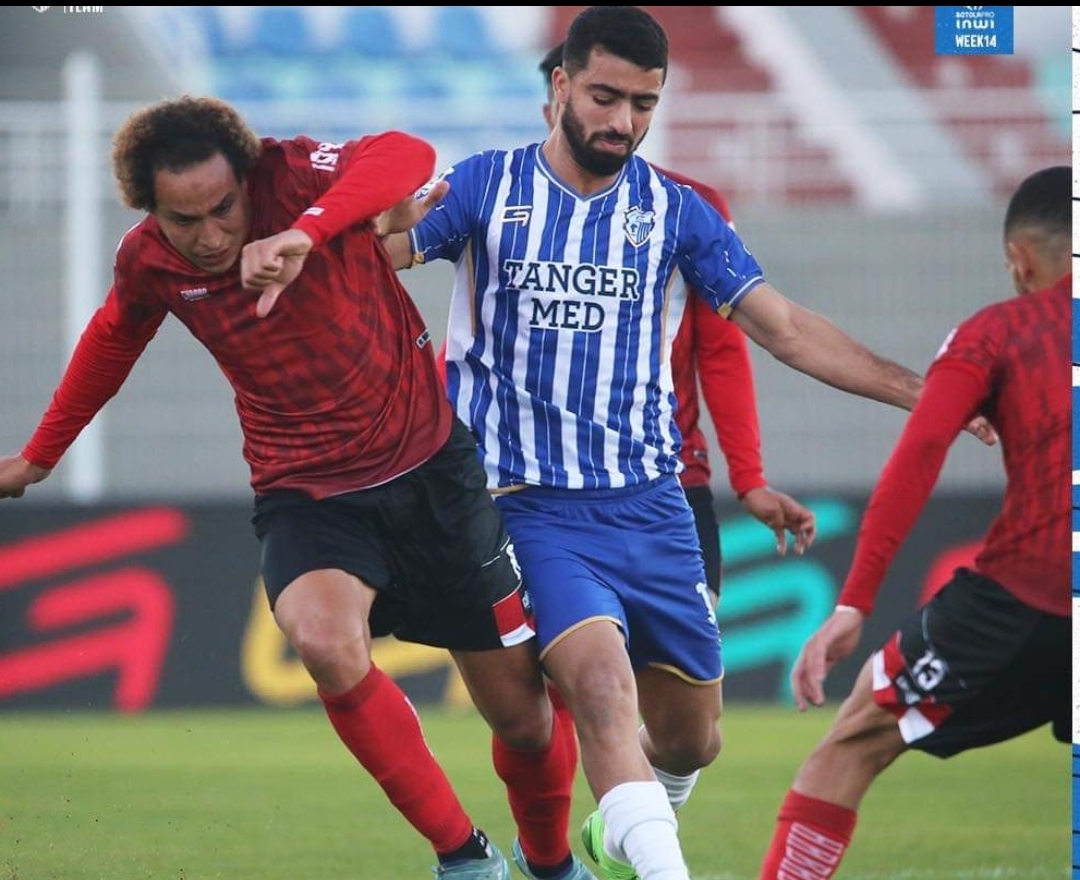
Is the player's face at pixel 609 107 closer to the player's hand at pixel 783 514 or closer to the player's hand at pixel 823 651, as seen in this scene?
the player's hand at pixel 783 514

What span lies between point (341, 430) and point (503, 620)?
2.08 ft

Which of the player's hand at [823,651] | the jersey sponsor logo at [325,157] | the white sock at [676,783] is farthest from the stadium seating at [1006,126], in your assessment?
the player's hand at [823,651]

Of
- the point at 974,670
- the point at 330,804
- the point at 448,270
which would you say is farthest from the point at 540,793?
the point at 448,270

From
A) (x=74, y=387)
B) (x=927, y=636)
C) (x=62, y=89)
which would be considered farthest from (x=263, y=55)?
(x=927, y=636)

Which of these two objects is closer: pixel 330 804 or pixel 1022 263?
pixel 1022 263

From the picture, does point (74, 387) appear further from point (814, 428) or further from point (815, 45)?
point (815, 45)

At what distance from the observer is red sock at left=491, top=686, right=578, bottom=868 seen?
541 centimetres

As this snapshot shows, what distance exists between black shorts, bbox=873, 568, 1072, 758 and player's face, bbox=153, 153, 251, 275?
5.97 ft

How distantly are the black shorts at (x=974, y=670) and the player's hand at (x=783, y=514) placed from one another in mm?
1437

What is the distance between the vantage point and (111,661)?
11.6 meters

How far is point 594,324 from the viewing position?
16.9ft

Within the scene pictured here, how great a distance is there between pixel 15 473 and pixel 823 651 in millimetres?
2302

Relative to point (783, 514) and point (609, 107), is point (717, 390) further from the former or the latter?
point (609, 107)

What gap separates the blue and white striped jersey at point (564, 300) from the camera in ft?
16.9
